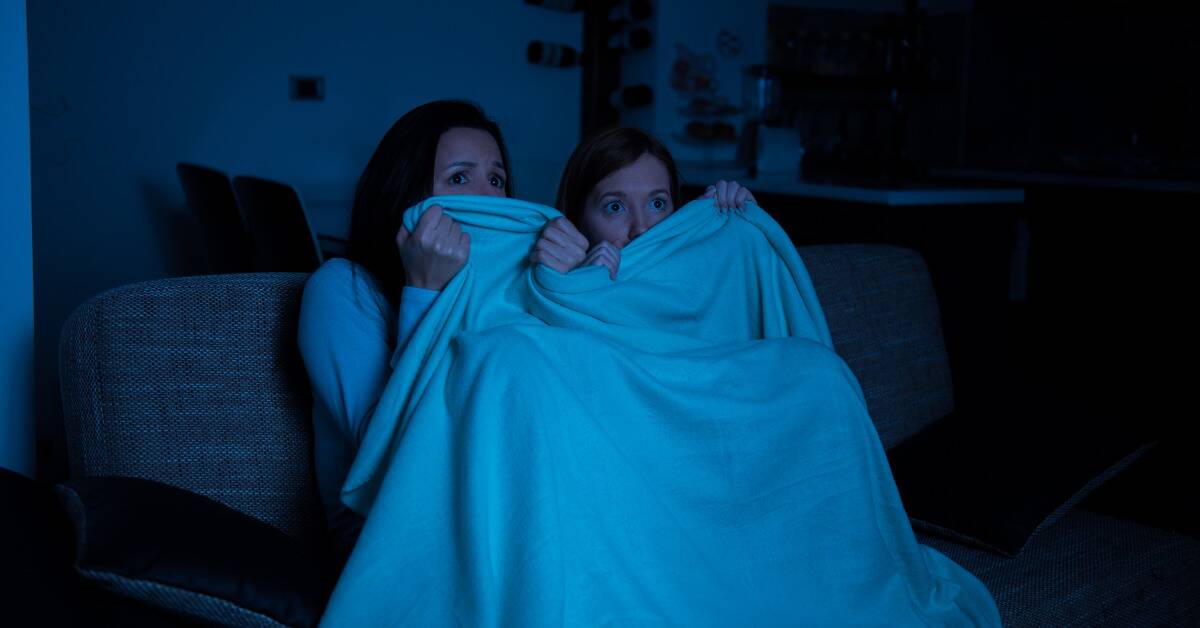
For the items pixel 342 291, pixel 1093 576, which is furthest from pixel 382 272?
pixel 1093 576

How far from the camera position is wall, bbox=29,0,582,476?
13.5 feet

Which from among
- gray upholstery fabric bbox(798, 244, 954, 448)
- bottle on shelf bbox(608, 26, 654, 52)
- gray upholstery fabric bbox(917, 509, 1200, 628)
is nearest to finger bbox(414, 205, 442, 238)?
gray upholstery fabric bbox(798, 244, 954, 448)

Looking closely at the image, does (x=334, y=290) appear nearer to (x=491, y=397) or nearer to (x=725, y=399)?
(x=491, y=397)

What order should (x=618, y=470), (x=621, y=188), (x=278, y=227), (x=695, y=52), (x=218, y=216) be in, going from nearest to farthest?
(x=618, y=470), (x=621, y=188), (x=278, y=227), (x=218, y=216), (x=695, y=52)

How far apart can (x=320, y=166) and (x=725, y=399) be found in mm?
3711

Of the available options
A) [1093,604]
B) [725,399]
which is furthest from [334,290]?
[1093,604]

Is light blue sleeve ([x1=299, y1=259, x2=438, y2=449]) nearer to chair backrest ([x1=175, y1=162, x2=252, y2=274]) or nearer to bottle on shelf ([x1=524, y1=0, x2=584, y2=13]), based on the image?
chair backrest ([x1=175, y1=162, x2=252, y2=274])

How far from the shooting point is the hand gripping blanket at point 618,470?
1117 millimetres

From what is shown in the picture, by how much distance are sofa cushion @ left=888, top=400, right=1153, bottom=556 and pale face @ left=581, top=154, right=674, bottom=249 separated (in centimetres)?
67

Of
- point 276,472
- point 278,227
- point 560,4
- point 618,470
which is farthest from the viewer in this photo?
point 560,4

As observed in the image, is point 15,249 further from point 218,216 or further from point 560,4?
point 560,4

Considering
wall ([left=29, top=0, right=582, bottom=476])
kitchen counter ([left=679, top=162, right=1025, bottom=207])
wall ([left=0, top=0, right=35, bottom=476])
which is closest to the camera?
wall ([left=0, top=0, right=35, bottom=476])

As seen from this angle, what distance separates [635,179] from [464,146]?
1.08 feet

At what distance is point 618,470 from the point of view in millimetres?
1219
